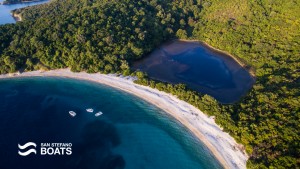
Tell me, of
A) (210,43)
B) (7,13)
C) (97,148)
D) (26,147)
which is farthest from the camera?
(7,13)

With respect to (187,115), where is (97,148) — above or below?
below

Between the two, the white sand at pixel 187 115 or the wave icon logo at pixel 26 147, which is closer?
the white sand at pixel 187 115

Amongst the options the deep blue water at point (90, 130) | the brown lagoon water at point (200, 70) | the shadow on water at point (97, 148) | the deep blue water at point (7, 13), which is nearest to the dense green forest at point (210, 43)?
the brown lagoon water at point (200, 70)

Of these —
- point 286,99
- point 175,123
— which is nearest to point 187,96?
point 175,123

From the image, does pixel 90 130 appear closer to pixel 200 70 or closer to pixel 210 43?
pixel 200 70

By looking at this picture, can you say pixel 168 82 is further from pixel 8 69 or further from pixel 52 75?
pixel 8 69

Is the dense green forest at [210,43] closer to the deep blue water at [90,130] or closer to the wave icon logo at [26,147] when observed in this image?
the deep blue water at [90,130]

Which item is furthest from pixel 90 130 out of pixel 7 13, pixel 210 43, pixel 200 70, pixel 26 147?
pixel 7 13

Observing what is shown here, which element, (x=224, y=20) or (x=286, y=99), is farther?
(x=224, y=20)
